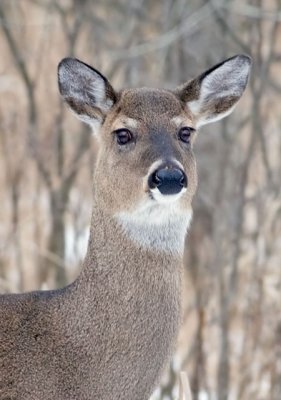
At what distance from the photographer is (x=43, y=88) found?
10.4 metres

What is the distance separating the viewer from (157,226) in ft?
15.3

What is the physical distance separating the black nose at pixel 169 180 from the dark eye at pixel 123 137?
1.20 feet

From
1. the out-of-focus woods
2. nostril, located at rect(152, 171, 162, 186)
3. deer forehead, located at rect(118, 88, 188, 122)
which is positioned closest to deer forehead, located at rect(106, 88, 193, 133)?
deer forehead, located at rect(118, 88, 188, 122)

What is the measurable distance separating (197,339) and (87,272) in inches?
126

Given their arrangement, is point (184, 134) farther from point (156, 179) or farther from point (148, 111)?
point (156, 179)

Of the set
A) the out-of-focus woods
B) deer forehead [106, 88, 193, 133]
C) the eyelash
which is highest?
the out-of-focus woods

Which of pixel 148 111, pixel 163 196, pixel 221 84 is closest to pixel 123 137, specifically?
pixel 148 111

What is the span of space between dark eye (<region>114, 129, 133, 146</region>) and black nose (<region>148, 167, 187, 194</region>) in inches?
14.4

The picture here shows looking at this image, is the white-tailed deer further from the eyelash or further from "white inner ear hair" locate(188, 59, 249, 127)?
"white inner ear hair" locate(188, 59, 249, 127)

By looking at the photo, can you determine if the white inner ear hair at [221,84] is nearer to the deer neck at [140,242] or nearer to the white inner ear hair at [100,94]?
the white inner ear hair at [100,94]

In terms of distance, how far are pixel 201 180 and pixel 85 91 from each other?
484 centimetres

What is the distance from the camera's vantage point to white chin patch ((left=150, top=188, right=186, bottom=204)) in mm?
4492

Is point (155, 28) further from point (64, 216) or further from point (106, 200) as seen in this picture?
point (106, 200)

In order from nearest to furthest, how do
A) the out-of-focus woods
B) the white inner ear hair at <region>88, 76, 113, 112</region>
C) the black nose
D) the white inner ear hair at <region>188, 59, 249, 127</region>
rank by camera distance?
the black nose
the white inner ear hair at <region>88, 76, 113, 112</region>
the white inner ear hair at <region>188, 59, 249, 127</region>
the out-of-focus woods
